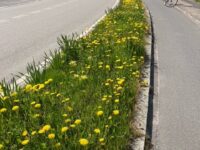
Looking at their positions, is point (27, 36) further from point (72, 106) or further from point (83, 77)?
point (72, 106)

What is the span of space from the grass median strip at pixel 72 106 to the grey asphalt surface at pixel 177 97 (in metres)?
0.57

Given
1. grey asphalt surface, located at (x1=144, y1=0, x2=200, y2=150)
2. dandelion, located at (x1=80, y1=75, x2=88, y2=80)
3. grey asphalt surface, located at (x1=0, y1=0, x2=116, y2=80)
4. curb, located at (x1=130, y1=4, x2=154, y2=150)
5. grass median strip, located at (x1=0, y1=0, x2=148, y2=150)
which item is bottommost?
grey asphalt surface, located at (x1=144, y1=0, x2=200, y2=150)

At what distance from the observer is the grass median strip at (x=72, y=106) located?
426cm

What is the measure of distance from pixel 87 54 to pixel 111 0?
1038 inches

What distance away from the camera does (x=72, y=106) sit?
5.30m

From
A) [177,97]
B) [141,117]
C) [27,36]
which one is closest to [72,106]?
[141,117]

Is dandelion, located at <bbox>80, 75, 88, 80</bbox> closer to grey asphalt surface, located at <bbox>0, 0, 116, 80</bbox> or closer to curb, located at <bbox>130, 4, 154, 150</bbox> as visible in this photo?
curb, located at <bbox>130, 4, 154, 150</bbox>

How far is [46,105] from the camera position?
521cm

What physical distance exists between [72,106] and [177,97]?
2.69m

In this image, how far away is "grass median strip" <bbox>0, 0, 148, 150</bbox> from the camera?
14.0 ft

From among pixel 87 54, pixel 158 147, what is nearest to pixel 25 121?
pixel 158 147

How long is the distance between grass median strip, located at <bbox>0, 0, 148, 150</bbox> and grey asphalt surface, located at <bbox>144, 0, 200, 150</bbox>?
0.57m

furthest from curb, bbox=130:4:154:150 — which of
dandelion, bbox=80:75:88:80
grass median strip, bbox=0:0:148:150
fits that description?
dandelion, bbox=80:75:88:80

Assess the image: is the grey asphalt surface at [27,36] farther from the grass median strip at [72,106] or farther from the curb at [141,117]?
the curb at [141,117]
